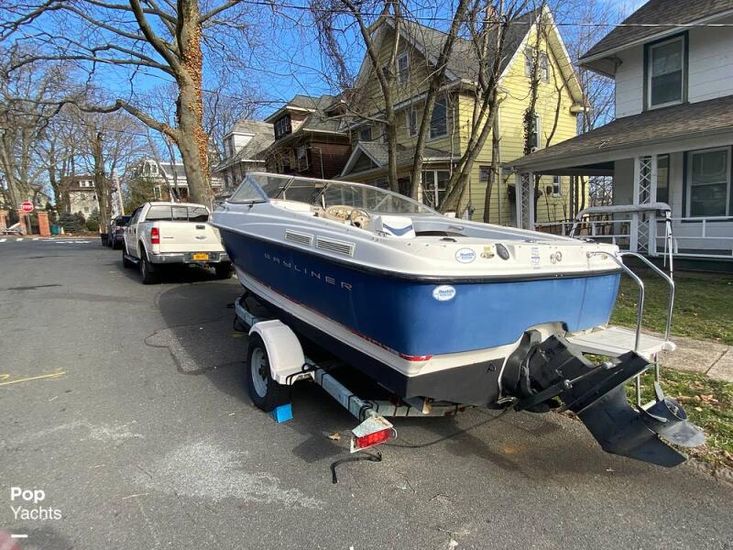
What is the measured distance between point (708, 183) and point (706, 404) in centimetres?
942

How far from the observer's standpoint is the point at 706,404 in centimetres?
377

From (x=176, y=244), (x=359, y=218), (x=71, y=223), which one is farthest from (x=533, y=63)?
(x=71, y=223)

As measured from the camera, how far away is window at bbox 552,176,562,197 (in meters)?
22.0

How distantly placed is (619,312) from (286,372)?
212 inches

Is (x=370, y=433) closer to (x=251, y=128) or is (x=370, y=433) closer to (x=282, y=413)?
(x=282, y=413)

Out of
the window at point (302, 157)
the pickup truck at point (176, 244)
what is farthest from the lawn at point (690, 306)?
the window at point (302, 157)

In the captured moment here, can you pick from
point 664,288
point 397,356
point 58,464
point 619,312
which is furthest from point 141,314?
point 664,288

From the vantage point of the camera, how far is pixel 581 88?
2153 centimetres

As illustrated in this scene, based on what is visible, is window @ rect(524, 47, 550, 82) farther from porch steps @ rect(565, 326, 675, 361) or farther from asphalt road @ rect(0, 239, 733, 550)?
asphalt road @ rect(0, 239, 733, 550)

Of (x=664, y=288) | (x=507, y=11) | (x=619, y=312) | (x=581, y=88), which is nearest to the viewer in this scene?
(x=619, y=312)

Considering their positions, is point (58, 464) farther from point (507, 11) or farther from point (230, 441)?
point (507, 11)

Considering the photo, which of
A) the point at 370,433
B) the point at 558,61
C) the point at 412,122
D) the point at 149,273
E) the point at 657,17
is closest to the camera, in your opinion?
the point at 370,433

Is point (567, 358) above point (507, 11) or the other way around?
the other way around

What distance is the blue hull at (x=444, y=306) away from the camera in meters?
2.58
